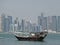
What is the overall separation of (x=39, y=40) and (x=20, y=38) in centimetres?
473

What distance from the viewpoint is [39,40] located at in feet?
232

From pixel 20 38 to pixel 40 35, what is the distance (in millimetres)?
5088

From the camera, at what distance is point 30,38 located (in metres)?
72.1

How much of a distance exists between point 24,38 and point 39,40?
3.78 meters

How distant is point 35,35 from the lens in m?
73.4

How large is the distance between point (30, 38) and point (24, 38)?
1.61 m

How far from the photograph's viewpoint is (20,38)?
234ft

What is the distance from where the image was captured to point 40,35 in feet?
237

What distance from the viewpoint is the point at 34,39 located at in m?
72.2

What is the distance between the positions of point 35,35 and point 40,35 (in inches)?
65.5

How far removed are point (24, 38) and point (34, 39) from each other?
8.53ft

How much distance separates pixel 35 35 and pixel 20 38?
431cm
